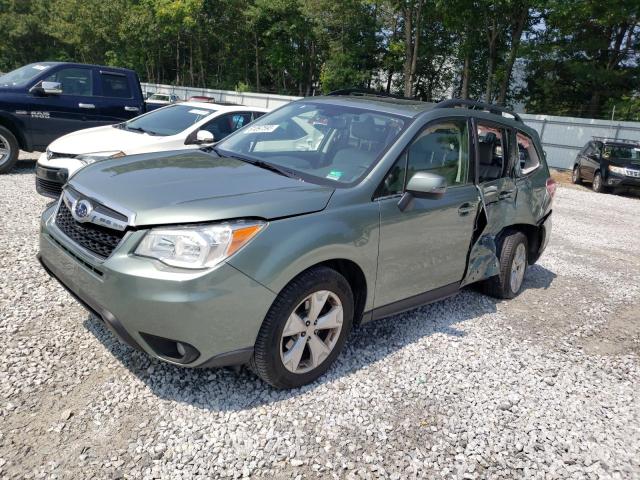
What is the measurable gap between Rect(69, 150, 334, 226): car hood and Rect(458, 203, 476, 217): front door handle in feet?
4.29

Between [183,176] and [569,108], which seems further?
[569,108]

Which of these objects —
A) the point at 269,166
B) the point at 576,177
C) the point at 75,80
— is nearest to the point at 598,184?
the point at 576,177

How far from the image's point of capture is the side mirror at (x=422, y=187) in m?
3.35

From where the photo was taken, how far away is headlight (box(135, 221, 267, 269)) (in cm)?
264

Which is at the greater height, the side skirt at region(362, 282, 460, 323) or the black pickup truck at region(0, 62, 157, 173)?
the black pickup truck at region(0, 62, 157, 173)

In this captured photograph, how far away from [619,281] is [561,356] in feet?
9.13

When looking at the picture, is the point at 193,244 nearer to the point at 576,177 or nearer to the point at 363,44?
the point at 576,177

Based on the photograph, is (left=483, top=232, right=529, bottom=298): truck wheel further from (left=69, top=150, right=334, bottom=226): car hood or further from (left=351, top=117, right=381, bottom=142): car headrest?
(left=69, top=150, right=334, bottom=226): car hood

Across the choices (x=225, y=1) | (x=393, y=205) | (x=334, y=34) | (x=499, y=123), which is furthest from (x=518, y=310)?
(x=225, y=1)

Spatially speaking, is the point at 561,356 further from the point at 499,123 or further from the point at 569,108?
the point at 569,108

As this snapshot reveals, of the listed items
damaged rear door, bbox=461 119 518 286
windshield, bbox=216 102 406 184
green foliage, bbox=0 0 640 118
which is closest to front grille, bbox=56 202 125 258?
windshield, bbox=216 102 406 184

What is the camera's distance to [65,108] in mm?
8828

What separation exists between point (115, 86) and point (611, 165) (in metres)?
13.4

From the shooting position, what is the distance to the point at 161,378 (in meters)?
3.14
